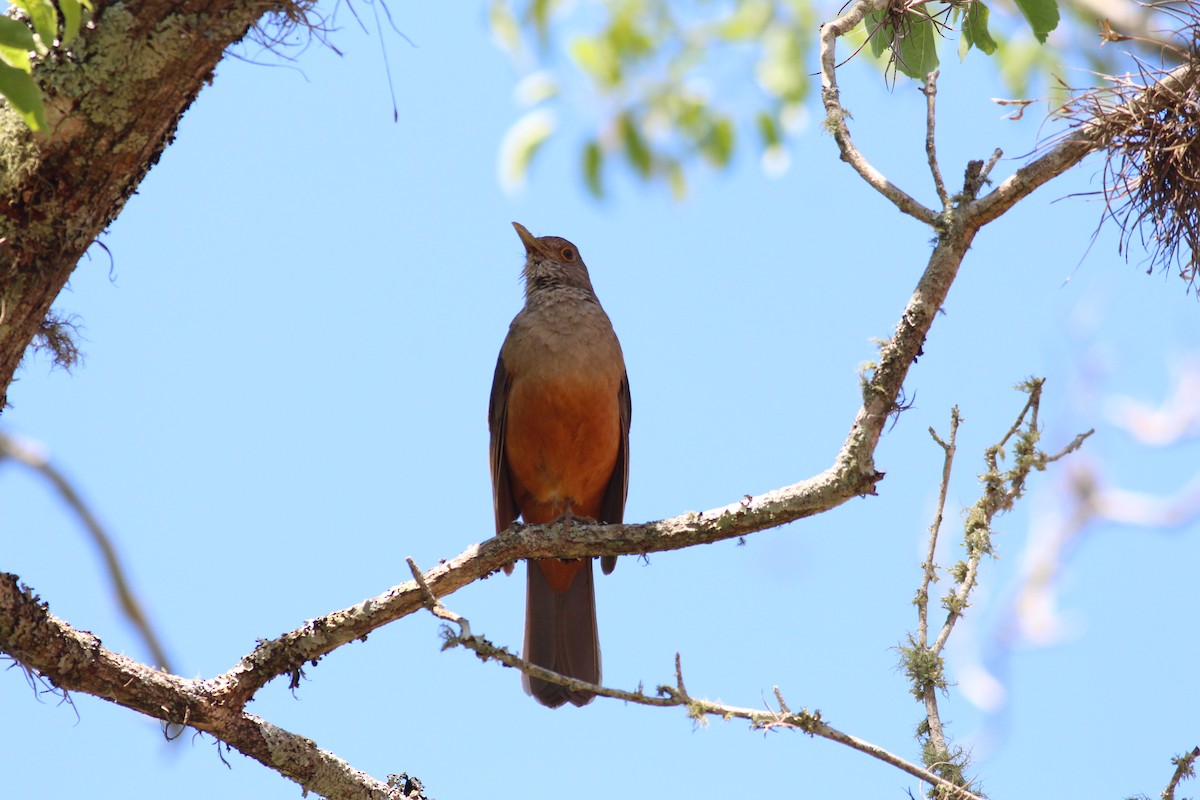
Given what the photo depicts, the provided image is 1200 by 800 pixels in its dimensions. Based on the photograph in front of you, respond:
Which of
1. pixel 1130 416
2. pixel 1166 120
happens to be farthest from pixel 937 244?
pixel 1130 416

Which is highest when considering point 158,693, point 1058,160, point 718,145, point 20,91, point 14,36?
point 718,145

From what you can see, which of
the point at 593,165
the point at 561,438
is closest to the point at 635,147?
the point at 593,165

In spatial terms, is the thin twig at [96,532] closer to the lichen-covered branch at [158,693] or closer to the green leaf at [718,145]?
the lichen-covered branch at [158,693]

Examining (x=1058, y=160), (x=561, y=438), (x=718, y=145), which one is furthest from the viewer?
(x=718, y=145)

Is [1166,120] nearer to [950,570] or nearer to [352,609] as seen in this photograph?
[950,570]

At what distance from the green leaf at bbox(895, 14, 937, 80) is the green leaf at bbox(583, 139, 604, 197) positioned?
2.86 meters

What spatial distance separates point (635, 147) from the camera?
734 cm

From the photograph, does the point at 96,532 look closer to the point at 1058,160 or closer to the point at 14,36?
the point at 14,36

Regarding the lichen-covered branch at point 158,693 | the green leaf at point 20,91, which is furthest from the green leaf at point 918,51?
the lichen-covered branch at point 158,693

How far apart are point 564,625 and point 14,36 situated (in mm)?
4522

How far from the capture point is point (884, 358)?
367 cm

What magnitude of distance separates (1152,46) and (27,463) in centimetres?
459

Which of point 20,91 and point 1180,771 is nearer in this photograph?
point 20,91

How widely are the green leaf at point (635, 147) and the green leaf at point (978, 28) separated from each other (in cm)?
315
